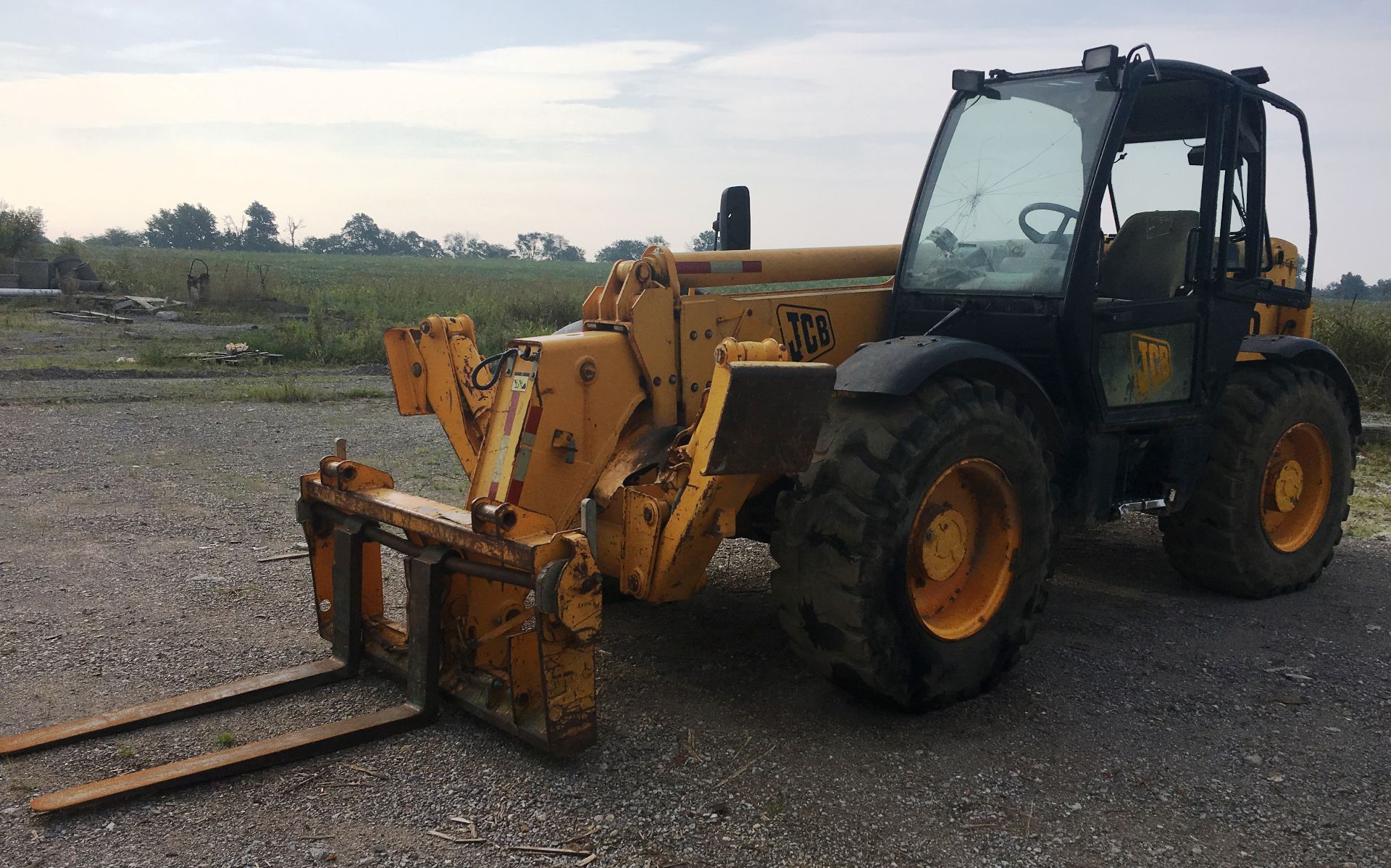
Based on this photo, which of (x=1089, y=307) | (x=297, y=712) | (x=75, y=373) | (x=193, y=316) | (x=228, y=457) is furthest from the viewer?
(x=193, y=316)

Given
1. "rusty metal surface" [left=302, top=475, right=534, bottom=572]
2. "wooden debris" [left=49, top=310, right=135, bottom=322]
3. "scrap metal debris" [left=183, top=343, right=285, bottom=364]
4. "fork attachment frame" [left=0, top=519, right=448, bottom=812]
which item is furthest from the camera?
"wooden debris" [left=49, top=310, right=135, bottom=322]

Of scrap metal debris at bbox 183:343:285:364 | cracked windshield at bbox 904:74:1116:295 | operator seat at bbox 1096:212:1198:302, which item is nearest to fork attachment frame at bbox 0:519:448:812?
cracked windshield at bbox 904:74:1116:295

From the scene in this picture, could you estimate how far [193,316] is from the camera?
23.1 metres

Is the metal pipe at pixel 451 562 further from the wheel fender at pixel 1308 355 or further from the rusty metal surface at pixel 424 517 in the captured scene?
the wheel fender at pixel 1308 355

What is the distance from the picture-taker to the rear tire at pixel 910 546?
12.3 ft

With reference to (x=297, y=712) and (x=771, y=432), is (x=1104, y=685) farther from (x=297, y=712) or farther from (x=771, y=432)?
(x=297, y=712)

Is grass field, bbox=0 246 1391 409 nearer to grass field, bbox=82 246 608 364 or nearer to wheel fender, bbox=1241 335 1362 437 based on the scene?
grass field, bbox=82 246 608 364

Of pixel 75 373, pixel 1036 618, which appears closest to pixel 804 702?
pixel 1036 618

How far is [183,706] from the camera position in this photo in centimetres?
395

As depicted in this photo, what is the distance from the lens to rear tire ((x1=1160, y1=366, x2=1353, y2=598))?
5535 mm

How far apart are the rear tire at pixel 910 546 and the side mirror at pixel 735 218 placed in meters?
1.44

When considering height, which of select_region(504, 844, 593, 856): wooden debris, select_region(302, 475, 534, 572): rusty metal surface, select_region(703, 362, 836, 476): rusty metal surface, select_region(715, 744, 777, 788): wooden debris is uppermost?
select_region(703, 362, 836, 476): rusty metal surface

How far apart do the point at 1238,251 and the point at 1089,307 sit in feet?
4.25

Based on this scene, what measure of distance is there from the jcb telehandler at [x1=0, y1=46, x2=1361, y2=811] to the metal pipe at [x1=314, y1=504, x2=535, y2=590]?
0.06 feet
